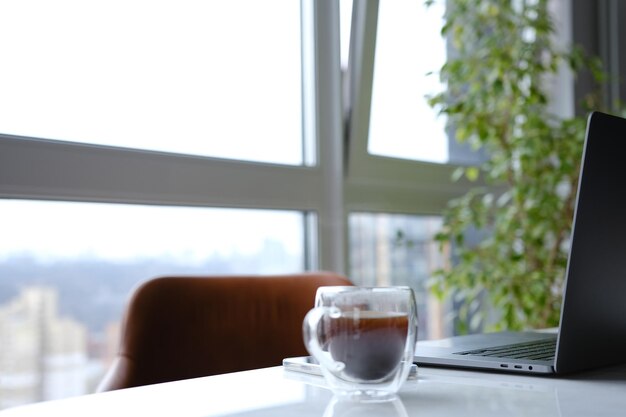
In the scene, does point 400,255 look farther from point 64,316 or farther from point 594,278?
point 594,278

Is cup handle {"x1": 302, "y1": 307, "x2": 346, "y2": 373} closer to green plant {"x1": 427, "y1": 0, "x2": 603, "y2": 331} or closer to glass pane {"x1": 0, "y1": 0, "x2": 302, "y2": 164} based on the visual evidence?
glass pane {"x1": 0, "y1": 0, "x2": 302, "y2": 164}

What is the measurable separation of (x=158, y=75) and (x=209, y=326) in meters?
0.79

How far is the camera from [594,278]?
98 centimetres

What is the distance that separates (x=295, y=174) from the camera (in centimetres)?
235

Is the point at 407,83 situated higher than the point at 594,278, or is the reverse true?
the point at 407,83

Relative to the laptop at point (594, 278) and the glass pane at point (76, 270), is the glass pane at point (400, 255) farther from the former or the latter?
the laptop at point (594, 278)

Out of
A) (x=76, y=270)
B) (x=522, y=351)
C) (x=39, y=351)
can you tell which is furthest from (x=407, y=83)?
(x=522, y=351)

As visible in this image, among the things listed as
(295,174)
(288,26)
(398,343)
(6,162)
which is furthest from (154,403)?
(288,26)

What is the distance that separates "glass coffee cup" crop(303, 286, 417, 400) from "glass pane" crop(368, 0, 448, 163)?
1.78 metres

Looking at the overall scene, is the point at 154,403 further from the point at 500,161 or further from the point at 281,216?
the point at 500,161

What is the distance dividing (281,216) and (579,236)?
1.50 metres

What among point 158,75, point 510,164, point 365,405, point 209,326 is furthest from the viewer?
point 510,164

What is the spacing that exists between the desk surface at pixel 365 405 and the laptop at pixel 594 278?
1.0 inches

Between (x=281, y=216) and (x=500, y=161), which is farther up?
(x=500, y=161)
